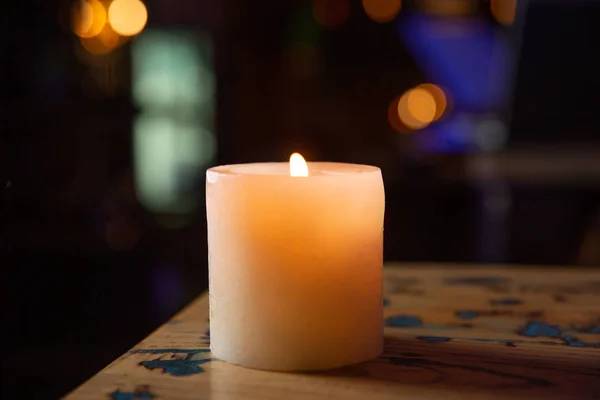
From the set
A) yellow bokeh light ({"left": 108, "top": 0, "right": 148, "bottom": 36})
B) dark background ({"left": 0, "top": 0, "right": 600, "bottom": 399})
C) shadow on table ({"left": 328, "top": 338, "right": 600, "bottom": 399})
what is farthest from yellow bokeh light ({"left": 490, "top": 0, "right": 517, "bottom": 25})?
shadow on table ({"left": 328, "top": 338, "right": 600, "bottom": 399})

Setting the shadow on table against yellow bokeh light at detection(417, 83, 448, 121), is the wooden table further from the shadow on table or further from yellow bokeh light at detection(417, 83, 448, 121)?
yellow bokeh light at detection(417, 83, 448, 121)

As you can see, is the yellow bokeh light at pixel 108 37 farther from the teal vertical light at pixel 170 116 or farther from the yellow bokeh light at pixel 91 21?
the teal vertical light at pixel 170 116

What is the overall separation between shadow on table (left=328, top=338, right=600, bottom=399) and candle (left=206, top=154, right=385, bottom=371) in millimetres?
32

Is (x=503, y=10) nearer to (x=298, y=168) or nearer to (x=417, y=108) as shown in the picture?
(x=417, y=108)

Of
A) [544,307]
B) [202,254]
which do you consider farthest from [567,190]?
[544,307]

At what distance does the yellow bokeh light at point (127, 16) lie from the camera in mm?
2389

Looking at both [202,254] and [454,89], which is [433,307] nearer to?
[202,254]

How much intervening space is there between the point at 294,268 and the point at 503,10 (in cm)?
226

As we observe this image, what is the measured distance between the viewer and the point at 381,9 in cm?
255

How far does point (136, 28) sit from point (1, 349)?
1.99m

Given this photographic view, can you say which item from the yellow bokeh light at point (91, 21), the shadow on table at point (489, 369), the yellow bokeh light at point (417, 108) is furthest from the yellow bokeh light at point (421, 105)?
the shadow on table at point (489, 369)

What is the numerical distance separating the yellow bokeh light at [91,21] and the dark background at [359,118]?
0.14ft

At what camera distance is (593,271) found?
0.88m

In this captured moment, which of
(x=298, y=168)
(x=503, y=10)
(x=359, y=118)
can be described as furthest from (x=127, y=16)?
(x=298, y=168)
